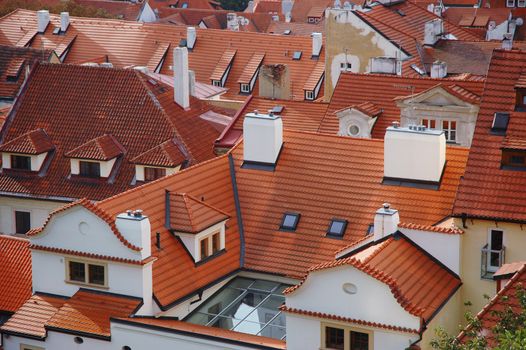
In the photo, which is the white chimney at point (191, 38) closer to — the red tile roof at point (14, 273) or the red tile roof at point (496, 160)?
the red tile roof at point (14, 273)

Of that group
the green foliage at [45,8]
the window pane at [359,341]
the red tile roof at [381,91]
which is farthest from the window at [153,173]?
the green foliage at [45,8]

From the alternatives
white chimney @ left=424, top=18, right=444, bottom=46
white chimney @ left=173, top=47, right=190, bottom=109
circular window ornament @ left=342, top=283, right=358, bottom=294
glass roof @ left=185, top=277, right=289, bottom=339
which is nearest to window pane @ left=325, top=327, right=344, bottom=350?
circular window ornament @ left=342, top=283, right=358, bottom=294

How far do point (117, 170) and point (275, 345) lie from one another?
22.3 metres

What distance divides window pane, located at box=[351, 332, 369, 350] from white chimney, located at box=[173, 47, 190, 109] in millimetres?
27177

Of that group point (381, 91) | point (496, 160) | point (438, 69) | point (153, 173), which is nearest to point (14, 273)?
point (153, 173)

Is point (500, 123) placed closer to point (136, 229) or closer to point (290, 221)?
point (290, 221)

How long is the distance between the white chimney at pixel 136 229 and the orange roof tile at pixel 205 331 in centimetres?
222

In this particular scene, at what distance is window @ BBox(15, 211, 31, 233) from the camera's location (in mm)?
61812

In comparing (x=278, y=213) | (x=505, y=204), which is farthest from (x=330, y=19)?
(x=505, y=204)

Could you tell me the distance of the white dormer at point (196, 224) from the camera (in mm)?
44875

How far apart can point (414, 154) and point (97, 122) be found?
Result: 839 inches

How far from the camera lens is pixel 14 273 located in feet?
156

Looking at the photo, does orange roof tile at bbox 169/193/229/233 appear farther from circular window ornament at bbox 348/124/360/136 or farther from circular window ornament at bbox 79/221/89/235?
circular window ornament at bbox 348/124/360/136

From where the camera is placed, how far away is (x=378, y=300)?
126ft
